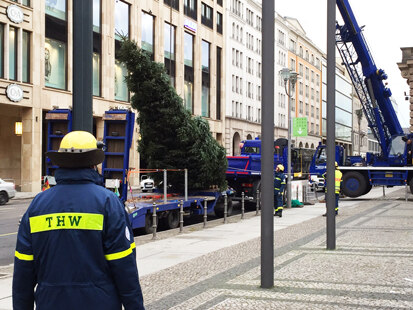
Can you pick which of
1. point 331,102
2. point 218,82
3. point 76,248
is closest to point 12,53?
point 331,102

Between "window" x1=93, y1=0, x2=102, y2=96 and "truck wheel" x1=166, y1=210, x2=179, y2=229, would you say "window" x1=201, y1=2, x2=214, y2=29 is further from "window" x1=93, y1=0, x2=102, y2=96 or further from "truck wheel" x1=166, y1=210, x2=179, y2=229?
"truck wheel" x1=166, y1=210, x2=179, y2=229

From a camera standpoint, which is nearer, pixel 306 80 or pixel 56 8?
pixel 56 8

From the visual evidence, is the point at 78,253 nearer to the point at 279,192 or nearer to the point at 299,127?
the point at 279,192

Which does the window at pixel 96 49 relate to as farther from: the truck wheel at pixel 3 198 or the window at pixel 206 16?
the window at pixel 206 16

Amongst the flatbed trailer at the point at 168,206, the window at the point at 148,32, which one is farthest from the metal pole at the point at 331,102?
the window at the point at 148,32

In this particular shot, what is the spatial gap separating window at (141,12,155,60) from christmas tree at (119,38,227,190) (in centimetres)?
2850

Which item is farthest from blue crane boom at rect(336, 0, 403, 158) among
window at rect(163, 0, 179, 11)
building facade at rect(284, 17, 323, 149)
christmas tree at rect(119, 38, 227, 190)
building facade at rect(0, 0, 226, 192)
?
building facade at rect(284, 17, 323, 149)

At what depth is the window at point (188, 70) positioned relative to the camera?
53359mm

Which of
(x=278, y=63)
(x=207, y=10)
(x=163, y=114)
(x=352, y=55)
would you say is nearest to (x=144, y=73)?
(x=163, y=114)

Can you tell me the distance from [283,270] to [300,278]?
780mm

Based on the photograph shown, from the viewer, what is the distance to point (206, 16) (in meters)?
58.4

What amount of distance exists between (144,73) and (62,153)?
14017 mm

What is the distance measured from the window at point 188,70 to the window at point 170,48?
2.20m

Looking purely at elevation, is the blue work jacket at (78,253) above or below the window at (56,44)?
below
